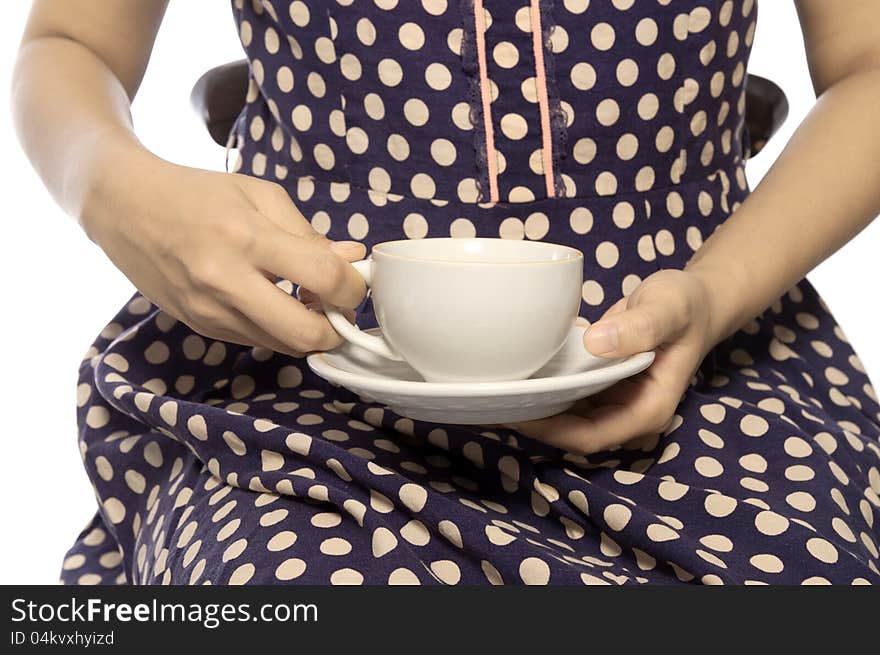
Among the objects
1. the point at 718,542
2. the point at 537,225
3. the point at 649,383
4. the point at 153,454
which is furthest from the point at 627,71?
the point at 153,454

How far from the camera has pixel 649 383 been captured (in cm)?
66

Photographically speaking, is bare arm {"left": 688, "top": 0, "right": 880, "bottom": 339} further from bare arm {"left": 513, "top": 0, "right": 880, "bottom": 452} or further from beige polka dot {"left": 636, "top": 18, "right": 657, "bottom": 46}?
beige polka dot {"left": 636, "top": 18, "right": 657, "bottom": 46}

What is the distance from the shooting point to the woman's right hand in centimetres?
60

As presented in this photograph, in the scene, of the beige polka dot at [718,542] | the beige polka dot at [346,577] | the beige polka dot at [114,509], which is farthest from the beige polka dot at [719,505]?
the beige polka dot at [114,509]

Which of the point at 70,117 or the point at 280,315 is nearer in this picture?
the point at 280,315

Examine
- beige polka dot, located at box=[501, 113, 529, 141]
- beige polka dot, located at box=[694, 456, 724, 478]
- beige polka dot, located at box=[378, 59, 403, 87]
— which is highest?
beige polka dot, located at box=[378, 59, 403, 87]

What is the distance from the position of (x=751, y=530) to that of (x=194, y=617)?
338 millimetres

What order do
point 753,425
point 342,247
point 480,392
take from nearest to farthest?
point 480,392 < point 342,247 < point 753,425

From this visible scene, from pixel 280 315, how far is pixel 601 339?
0.19m

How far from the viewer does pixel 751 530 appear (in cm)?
63

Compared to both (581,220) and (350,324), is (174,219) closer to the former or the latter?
(350,324)

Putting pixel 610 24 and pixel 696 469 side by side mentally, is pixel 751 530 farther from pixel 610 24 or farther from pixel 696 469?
pixel 610 24

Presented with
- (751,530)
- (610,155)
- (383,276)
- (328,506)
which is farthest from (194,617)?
(610,155)

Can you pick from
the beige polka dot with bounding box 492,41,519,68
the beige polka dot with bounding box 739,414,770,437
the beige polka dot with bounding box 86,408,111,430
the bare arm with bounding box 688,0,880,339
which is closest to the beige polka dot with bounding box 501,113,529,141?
the beige polka dot with bounding box 492,41,519,68
